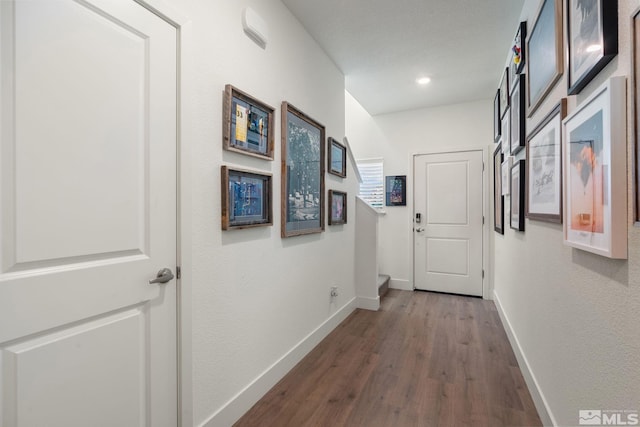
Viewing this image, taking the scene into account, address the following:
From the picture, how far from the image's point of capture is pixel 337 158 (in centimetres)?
314

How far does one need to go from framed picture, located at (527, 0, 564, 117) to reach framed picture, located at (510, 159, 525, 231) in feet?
1.31

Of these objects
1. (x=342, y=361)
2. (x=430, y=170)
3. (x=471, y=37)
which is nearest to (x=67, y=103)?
(x=342, y=361)

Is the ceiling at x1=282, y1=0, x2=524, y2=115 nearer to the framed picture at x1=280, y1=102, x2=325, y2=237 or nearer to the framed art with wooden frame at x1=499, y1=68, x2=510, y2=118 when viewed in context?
the framed art with wooden frame at x1=499, y1=68, x2=510, y2=118

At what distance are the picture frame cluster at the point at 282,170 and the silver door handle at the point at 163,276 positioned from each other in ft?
1.23

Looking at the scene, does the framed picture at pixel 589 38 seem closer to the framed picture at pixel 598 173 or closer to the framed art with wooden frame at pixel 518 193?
the framed picture at pixel 598 173

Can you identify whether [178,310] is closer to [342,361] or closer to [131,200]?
[131,200]

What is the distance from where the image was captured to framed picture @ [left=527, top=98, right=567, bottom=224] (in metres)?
1.45

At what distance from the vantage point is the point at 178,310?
142 centimetres

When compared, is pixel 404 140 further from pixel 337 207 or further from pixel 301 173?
pixel 301 173

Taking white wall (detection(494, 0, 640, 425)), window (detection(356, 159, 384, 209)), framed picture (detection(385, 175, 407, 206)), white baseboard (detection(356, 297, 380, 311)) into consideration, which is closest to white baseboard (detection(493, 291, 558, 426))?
white wall (detection(494, 0, 640, 425))

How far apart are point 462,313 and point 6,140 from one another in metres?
3.91

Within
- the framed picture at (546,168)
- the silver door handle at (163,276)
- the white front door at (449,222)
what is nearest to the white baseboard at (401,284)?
the white front door at (449,222)

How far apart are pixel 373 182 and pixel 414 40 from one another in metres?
2.38

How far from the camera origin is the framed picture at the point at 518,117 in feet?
7.14
